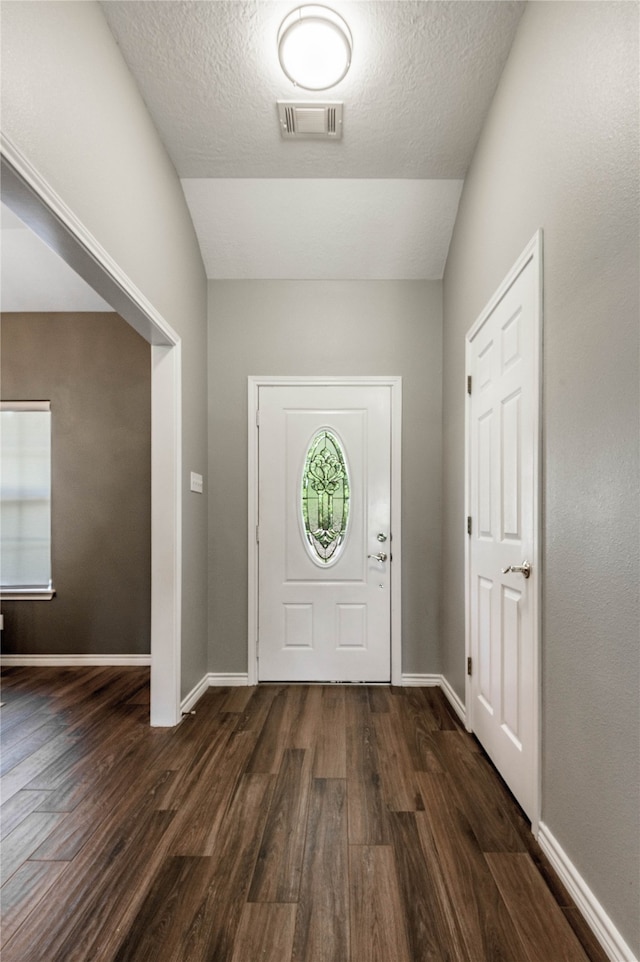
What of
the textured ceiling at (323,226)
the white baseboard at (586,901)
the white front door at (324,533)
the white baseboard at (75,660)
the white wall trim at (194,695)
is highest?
the textured ceiling at (323,226)

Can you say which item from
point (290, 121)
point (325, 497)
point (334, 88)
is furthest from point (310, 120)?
point (325, 497)

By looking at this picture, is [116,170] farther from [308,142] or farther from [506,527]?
[506,527]

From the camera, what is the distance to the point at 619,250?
1.42 metres

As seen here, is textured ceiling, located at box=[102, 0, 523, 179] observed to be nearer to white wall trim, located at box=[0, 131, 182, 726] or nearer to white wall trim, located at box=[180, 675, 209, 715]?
white wall trim, located at box=[0, 131, 182, 726]

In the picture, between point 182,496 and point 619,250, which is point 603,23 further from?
point 182,496

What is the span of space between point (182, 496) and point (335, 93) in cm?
214

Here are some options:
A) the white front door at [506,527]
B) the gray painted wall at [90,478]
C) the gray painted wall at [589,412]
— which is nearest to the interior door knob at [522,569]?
the white front door at [506,527]

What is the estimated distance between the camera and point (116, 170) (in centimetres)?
226

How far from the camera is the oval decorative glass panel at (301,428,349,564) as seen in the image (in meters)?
3.70

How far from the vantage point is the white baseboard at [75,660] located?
4.10 metres

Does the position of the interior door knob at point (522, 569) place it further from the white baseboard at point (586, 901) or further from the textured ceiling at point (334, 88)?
the textured ceiling at point (334, 88)

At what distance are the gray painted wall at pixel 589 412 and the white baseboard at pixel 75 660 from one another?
10.2 feet

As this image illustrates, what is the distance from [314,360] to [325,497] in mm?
915

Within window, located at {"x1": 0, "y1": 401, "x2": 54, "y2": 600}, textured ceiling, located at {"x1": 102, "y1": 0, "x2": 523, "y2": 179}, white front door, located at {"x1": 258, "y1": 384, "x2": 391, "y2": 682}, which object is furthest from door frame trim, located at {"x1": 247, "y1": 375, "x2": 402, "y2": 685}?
window, located at {"x1": 0, "y1": 401, "x2": 54, "y2": 600}
